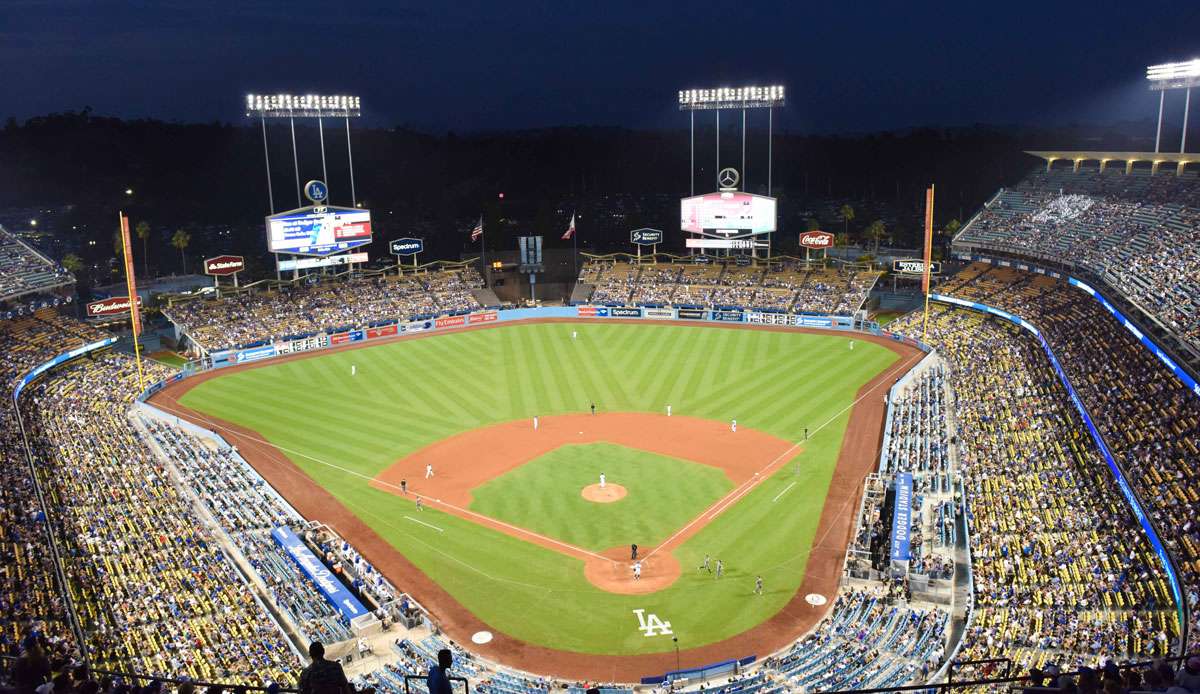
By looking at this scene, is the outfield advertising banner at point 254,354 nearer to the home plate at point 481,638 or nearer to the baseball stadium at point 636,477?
the baseball stadium at point 636,477

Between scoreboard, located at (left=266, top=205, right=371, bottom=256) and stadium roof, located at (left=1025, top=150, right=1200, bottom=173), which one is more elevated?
stadium roof, located at (left=1025, top=150, right=1200, bottom=173)

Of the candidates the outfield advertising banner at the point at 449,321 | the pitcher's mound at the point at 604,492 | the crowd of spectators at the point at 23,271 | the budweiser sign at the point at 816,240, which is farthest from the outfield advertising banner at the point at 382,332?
the pitcher's mound at the point at 604,492

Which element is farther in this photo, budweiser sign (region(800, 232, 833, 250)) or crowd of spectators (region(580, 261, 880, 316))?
budweiser sign (region(800, 232, 833, 250))

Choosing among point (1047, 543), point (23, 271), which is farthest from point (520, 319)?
point (1047, 543)

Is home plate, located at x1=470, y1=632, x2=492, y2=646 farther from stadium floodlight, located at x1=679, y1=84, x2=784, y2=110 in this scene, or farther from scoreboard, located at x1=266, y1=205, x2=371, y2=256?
stadium floodlight, located at x1=679, y1=84, x2=784, y2=110

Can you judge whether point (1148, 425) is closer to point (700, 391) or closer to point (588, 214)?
point (700, 391)

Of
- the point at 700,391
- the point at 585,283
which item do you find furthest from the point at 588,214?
the point at 700,391

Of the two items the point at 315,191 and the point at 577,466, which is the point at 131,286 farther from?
the point at 577,466

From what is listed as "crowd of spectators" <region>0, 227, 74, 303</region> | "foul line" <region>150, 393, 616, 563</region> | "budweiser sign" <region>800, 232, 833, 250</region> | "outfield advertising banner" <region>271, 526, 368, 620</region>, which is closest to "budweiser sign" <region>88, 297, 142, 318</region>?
"crowd of spectators" <region>0, 227, 74, 303</region>
